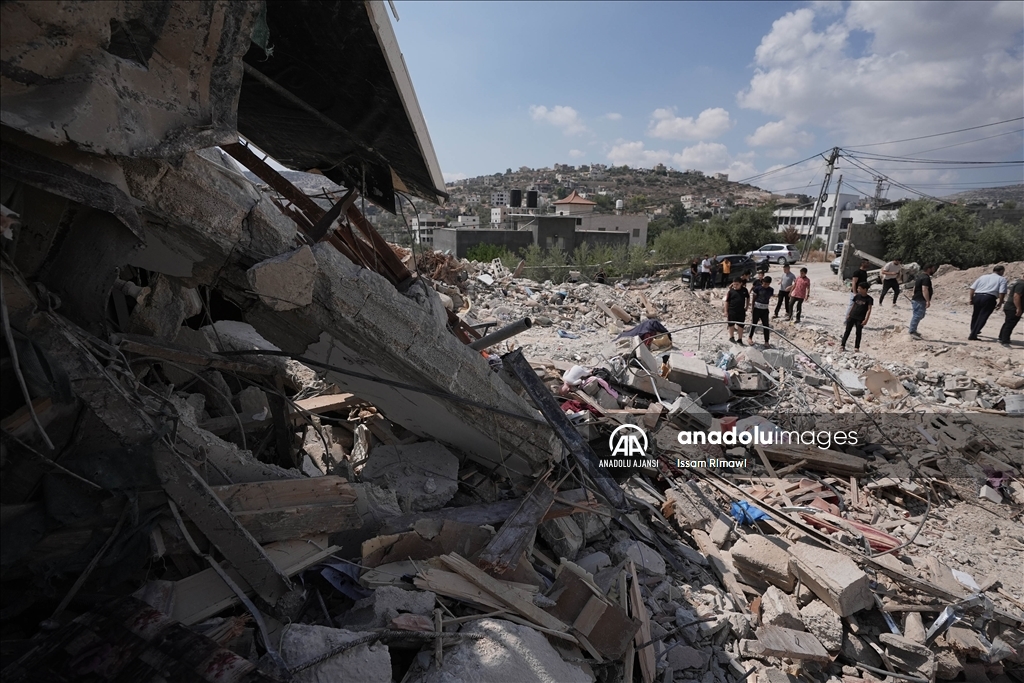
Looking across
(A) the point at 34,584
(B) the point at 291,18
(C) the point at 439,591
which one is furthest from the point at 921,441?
(A) the point at 34,584

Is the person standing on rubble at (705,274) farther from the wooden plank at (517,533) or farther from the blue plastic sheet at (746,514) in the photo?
the wooden plank at (517,533)

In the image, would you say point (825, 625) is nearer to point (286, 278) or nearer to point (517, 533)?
point (517, 533)

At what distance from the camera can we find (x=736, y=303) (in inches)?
393

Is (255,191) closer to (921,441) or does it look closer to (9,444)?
(9,444)

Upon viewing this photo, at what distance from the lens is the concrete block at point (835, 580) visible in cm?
379

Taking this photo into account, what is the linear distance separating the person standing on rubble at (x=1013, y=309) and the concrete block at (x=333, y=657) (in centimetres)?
1264

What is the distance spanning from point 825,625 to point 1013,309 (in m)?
9.84

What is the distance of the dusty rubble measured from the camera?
7.00 feet

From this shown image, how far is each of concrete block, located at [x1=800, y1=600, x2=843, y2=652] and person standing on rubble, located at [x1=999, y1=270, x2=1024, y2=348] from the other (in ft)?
31.3

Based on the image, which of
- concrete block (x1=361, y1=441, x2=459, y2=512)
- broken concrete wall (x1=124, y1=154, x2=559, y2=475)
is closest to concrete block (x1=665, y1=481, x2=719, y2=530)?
broken concrete wall (x1=124, y1=154, x2=559, y2=475)

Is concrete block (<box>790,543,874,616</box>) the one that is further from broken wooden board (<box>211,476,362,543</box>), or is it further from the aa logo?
broken wooden board (<box>211,476,362,543</box>)

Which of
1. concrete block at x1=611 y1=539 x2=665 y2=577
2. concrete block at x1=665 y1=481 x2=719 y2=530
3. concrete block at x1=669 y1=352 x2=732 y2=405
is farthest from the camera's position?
concrete block at x1=669 y1=352 x2=732 y2=405

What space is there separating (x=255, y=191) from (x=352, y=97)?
0.77m

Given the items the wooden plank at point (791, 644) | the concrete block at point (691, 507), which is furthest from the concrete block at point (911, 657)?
the concrete block at point (691, 507)
